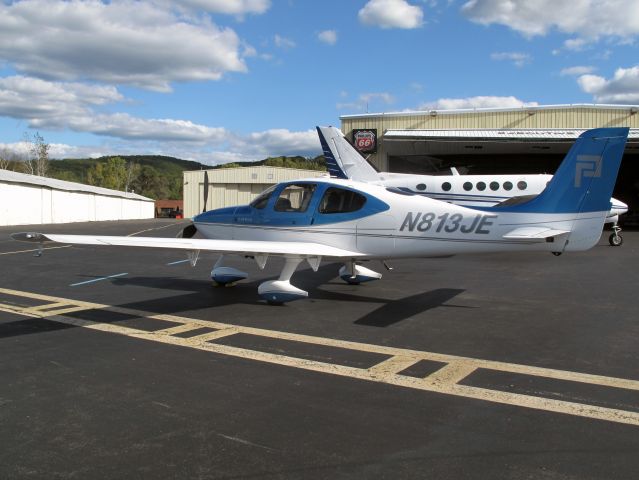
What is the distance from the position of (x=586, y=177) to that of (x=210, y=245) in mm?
5910

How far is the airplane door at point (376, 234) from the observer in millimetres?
8867

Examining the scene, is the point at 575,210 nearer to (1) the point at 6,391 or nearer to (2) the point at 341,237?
(2) the point at 341,237

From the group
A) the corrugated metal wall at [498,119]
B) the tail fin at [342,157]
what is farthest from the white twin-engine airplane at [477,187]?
the corrugated metal wall at [498,119]

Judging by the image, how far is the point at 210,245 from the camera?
8195mm

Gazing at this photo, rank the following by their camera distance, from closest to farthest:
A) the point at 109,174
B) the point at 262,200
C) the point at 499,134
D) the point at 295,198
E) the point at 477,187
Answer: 1. the point at 295,198
2. the point at 262,200
3. the point at 477,187
4. the point at 499,134
5. the point at 109,174

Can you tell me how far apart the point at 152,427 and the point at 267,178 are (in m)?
54.4

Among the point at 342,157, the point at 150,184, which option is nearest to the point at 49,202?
the point at 342,157

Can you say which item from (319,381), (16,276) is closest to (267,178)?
(16,276)

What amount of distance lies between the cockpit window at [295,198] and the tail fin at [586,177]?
3.71m

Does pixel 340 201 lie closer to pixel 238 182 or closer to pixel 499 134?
pixel 499 134

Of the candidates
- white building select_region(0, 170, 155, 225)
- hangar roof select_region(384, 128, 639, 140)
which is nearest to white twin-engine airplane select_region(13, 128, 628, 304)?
hangar roof select_region(384, 128, 639, 140)

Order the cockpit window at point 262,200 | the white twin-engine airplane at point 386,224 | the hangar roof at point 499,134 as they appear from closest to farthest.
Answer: the white twin-engine airplane at point 386,224, the cockpit window at point 262,200, the hangar roof at point 499,134

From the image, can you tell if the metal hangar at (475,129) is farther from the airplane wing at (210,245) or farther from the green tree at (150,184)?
the green tree at (150,184)

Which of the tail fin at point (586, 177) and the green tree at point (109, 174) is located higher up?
the green tree at point (109, 174)
